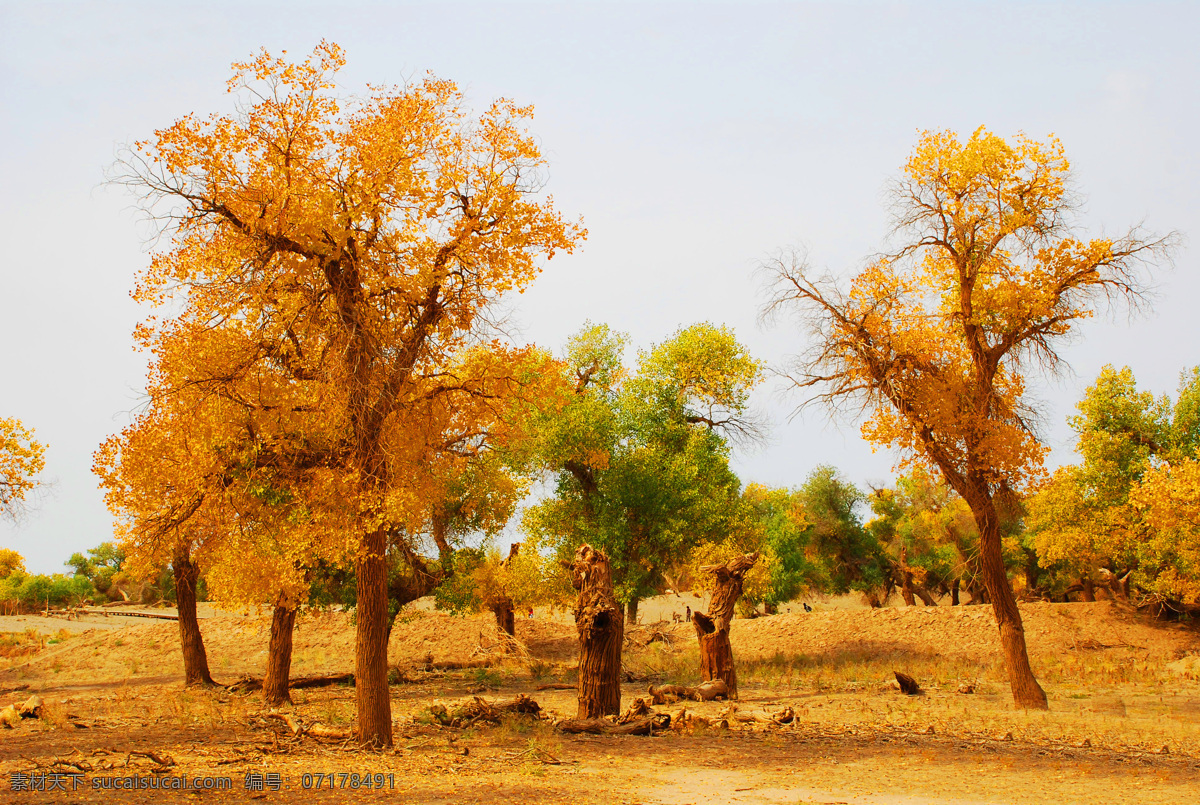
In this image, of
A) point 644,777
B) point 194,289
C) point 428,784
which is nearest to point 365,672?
point 428,784

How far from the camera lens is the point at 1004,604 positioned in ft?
51.9

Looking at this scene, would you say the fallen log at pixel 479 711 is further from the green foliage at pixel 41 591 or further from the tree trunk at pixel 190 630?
the green foliage at pixel 41 591

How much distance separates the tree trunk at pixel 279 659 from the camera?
1781 cm

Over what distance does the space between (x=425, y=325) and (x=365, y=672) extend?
198 inches

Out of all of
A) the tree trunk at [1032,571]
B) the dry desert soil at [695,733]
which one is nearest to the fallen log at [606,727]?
the dry desert soil at [695,733]

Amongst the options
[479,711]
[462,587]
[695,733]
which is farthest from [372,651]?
[462,587]

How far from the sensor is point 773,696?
64.1ft

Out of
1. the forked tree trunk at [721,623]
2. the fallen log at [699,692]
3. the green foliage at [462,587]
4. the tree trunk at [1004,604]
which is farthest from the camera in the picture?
the green foliage at [462,587]

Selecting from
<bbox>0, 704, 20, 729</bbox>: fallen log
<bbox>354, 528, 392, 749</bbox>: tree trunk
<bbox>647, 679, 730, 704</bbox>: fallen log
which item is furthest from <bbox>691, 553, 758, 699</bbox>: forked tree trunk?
<bbox>0, 704, 20, 729</bbox>: fallen log

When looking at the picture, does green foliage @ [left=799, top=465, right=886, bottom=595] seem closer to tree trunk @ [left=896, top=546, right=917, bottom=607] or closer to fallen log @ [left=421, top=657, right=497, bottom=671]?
tree trunk @ [left=896, top=546, right=917, bottom=607]

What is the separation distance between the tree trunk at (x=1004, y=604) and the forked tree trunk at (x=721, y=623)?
5.18m

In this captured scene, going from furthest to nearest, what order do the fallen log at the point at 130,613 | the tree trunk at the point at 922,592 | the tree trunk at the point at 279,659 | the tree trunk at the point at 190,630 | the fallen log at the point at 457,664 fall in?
1. the tree trunk at the point at 922,592
2. the fallen log at the point at 130,613
3. the fallen log at the point at 457,664
4. the tree trunk at the point at 190,630
5. the tree trunk at the point at 279,659

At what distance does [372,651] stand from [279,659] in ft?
26.8

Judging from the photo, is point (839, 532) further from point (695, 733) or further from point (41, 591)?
point (41, 591)
